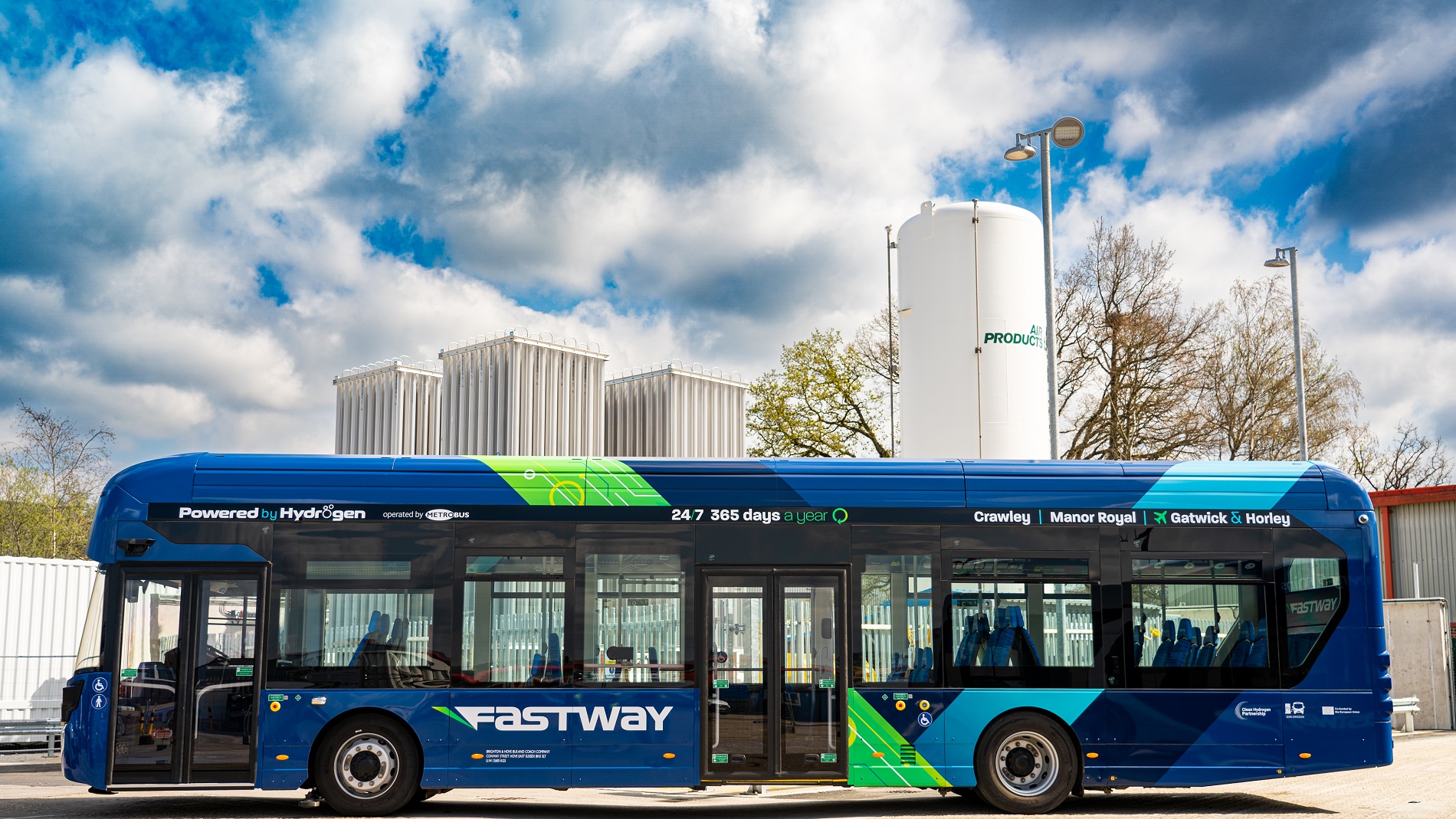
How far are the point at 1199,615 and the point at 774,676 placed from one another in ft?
13.7

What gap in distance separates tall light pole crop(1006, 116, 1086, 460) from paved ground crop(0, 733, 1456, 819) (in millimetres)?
5107

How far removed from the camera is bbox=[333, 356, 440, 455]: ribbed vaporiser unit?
49469 millimetres

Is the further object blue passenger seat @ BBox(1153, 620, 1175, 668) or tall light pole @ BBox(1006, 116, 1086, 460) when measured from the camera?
tall light pole @ BBox(1006, 116, 1086, 460)

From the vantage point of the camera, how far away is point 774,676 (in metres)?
11.5

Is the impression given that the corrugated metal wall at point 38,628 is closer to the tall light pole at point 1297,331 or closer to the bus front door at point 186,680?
the bus front door at point 186,680

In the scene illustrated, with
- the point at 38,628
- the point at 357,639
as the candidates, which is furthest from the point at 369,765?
the point at 38,628

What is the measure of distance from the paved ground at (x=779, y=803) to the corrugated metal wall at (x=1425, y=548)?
483 inches

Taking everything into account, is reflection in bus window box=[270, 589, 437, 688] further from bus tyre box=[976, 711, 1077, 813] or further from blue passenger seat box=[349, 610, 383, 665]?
bus tyre box=[976, 711, 1077, 813]

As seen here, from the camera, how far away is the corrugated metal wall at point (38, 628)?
19.8 m

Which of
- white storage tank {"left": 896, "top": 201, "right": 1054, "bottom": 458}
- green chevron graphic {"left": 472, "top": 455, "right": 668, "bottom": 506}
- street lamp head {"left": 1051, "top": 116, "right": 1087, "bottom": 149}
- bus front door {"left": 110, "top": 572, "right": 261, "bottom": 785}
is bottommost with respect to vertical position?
bus front door {"left": 110, "top": 572, "right": 261, "bottom": 785}

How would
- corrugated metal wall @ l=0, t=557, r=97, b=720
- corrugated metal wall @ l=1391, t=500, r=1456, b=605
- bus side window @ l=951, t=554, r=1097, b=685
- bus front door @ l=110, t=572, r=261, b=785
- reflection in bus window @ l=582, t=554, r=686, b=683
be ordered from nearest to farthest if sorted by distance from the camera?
bus front door @ l=110, t=572, r=261, b=785 → reflection in bus window @ l=582, t=554, r=686, b=683 → bus side window @ l=951, t=554, r=1097, b=685 → corrugated metal wall @ l=0, t=557, r=97, b=720 → corrugated metal wall @ l=1391, t=500, r=1456, b=605

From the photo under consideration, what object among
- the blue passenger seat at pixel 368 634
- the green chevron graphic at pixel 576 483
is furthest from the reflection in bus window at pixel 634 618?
the blue passenger seat at pixel 368 634

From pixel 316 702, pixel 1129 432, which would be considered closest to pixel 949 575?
pixel 316 702

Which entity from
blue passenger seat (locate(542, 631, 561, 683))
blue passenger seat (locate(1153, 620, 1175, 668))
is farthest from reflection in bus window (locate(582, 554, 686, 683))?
blue passenger seat (locate(1153, 620, 1175, 668))
